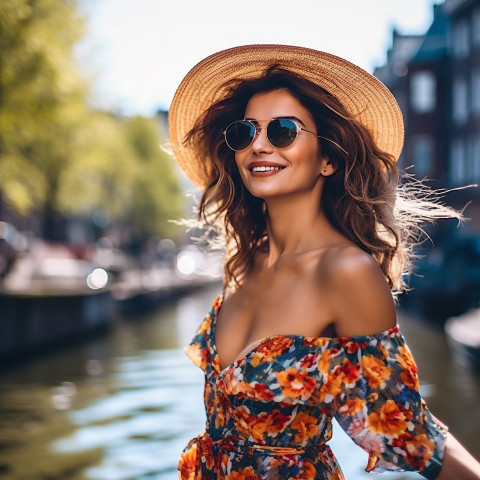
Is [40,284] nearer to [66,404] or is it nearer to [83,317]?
[83,317]

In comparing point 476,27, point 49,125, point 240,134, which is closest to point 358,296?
point 240,134

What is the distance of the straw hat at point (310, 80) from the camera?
7.62 ft

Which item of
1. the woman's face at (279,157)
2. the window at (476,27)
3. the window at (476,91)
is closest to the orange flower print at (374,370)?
the woman's face at (279,157)

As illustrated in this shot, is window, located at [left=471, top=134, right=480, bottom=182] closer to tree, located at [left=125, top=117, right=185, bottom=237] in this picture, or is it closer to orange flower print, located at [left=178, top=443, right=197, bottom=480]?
tree, located at [left=125, top=117, right=185, bottom=237]

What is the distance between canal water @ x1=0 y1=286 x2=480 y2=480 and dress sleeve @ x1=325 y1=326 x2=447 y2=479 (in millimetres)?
4976

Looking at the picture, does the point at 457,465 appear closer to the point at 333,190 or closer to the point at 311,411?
the point at 311,411

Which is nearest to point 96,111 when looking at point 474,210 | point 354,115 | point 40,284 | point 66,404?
point 40,284

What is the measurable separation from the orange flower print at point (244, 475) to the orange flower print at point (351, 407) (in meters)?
0.30

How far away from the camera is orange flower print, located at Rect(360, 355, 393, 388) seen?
1836mm

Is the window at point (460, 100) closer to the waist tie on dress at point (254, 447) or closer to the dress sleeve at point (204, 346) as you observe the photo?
the dress sleeve at point (204, 346)

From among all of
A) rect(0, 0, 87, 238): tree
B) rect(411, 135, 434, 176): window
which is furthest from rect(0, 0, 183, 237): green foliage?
rect(411, 135, 434, 176): window

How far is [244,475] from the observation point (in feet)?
6.78

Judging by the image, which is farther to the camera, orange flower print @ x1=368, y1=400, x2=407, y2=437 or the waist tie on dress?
the waist tie on dress

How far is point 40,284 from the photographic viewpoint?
74.4ft
